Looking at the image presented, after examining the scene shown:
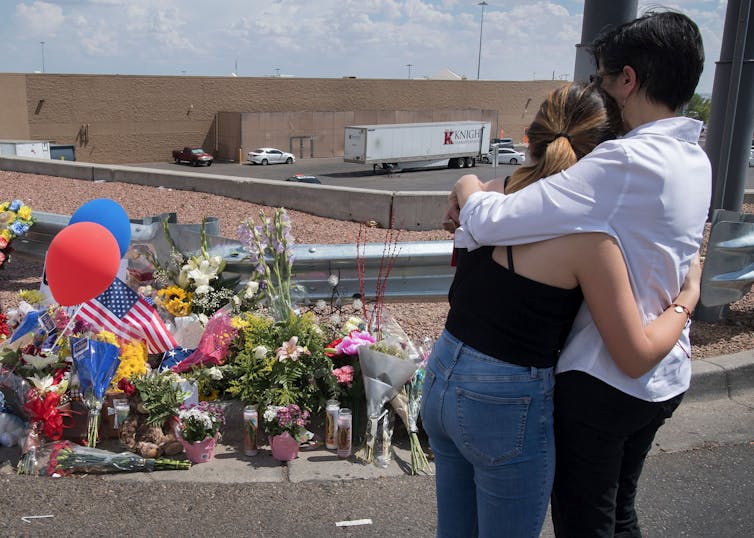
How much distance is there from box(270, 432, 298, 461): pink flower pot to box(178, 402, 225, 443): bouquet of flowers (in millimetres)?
322

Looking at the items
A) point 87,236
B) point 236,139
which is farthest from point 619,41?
point 236,139

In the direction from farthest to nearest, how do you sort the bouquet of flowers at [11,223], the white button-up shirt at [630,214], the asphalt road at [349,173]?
the asphalt road at [349,173], the bouquet of flowers at [11,223], the white button-up shirt at [630,214]

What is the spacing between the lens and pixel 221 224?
939cm

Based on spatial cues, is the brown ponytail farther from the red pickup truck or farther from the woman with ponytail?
the red pickup truck

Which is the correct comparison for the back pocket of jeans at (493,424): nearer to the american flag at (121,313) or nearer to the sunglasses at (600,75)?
the sunglasses at (600,75)

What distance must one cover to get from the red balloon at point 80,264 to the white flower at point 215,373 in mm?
771

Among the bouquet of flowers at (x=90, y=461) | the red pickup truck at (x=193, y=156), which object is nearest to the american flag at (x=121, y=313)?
the bouquet of flowers at (x=90, y=461)

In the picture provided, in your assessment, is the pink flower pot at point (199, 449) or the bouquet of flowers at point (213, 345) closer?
the pink flower pot at point (199, 449)

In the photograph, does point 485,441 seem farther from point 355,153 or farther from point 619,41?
point 355,153

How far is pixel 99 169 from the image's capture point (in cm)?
1303

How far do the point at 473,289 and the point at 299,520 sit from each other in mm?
2056

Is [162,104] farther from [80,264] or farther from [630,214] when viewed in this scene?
[630,214]

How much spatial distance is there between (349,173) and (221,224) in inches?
1462

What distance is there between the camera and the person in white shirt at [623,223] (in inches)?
68.2
